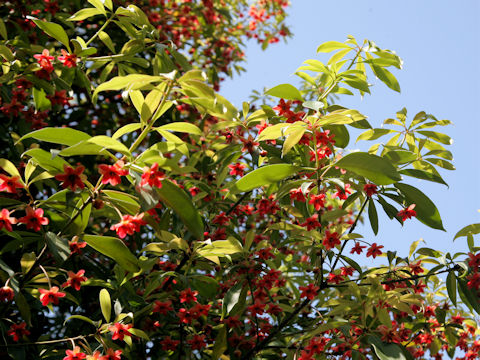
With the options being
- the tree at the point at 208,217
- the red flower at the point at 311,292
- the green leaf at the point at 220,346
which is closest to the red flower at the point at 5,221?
the tree at the point at 208,217

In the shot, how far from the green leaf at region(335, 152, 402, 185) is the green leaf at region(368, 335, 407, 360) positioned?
552 millimetres

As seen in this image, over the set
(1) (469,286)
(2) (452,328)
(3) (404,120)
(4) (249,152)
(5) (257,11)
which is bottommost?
(2) (452,328)

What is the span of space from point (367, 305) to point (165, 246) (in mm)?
749

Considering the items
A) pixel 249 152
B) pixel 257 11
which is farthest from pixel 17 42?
pixel 257 11

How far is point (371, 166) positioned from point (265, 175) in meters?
0.31

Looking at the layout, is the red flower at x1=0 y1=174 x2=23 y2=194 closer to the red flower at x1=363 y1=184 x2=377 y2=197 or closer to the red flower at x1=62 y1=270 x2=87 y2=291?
the red flower at x1=62 y1=270 x2=87 y2=291

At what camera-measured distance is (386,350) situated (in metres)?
1.51

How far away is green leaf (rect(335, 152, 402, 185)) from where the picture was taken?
4.37ft

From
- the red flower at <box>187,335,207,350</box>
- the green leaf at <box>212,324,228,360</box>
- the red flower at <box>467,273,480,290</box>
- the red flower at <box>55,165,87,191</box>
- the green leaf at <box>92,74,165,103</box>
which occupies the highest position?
the green leaf at <box>92,74,165,103</box>

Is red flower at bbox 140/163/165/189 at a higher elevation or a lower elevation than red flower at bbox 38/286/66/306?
higher

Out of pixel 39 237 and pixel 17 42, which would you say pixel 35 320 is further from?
pixel 17 42

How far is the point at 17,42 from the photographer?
7.49ft

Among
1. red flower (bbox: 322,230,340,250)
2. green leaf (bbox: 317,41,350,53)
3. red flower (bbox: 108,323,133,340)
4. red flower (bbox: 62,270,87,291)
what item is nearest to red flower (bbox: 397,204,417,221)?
red flower (bbox: 322,230,340,250)

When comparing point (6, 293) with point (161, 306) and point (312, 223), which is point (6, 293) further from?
point (312, 223)
